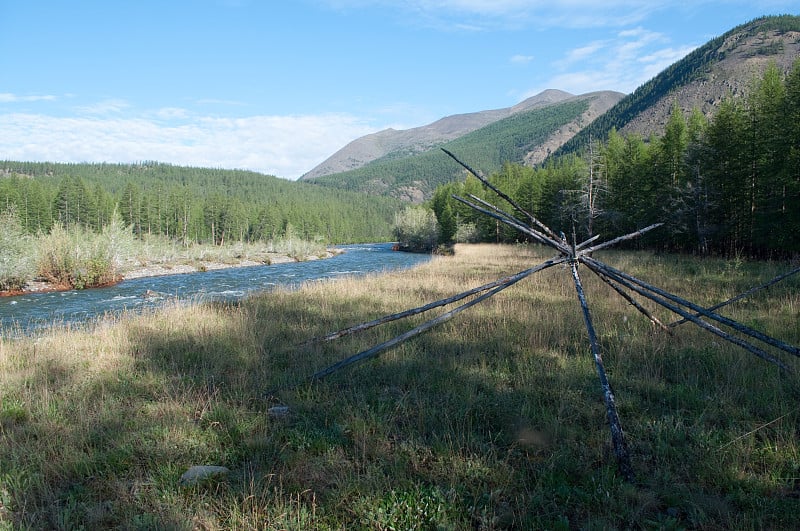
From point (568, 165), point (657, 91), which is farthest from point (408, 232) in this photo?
point (657, 91)

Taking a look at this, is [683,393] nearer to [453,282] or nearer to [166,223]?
[453,282]

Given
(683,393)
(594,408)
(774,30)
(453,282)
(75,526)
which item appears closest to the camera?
(75,526)

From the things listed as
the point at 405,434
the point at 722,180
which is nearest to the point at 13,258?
the point at 405,434

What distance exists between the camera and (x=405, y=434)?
145 inches

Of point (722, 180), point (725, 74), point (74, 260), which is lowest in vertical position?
point (74, 260)

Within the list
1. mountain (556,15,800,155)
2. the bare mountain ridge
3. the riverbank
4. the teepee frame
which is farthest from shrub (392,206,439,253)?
the bare mountain ridge

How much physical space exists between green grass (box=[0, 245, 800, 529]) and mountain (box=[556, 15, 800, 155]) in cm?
13334

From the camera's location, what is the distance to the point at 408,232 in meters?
68.9

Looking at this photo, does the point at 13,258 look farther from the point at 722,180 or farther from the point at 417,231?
the point at 417,231

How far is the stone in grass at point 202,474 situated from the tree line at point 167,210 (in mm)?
37767

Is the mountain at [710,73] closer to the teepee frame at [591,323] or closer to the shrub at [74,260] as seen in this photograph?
the shrub at [74,260]

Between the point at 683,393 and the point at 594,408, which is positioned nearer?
the point at 594,408

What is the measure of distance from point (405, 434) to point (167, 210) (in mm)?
96889

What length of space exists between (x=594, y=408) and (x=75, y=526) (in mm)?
4542
